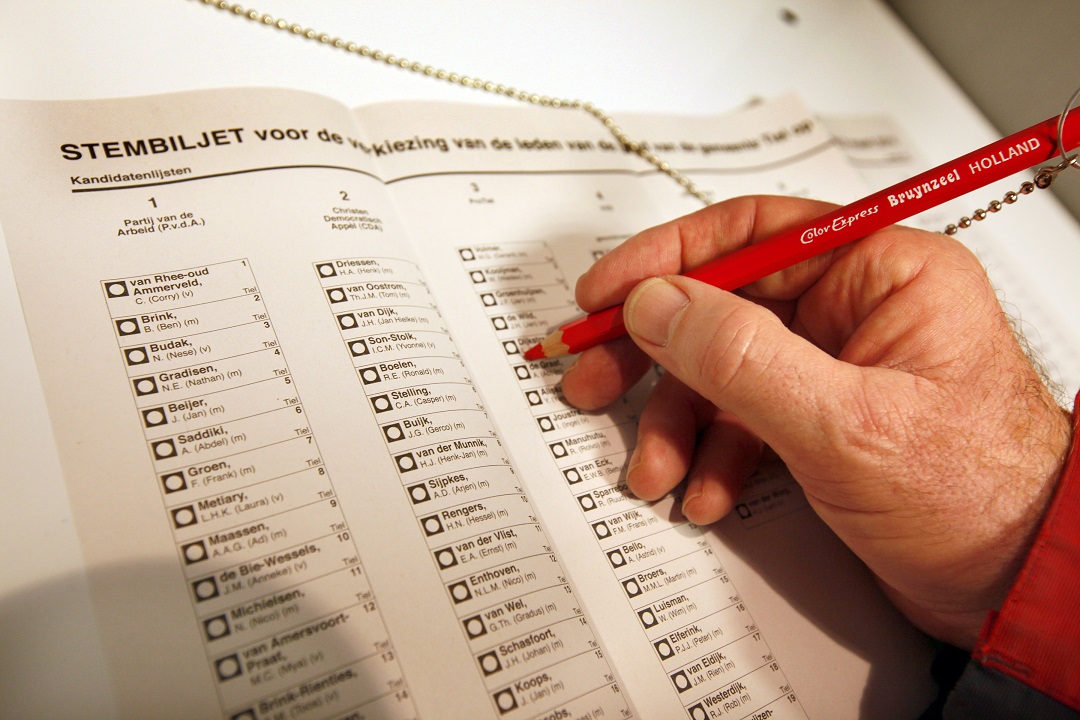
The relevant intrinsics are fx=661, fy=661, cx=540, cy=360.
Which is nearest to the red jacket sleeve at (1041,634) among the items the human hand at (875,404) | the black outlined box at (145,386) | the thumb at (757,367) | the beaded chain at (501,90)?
the human hand at (875,404)

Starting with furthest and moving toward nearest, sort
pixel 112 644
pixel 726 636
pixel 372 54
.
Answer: pixel 372 54
pixel 726 636
pixel 112 644

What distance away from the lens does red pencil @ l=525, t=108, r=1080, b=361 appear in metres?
0.40

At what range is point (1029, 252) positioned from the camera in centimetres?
71

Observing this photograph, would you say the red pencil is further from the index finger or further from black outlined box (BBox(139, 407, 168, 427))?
black outlined box (BBox(139, 407, 168, 427))

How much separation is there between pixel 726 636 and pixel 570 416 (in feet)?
0.55

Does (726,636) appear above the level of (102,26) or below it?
below

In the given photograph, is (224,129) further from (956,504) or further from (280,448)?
(956,504)

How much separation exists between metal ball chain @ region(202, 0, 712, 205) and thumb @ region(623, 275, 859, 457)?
0.25 m

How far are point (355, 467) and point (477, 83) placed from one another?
0.37m

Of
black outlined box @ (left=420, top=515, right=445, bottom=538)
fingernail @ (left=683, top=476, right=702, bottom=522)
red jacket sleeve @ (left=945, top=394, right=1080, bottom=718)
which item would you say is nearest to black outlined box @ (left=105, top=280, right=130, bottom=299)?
black outlined box @ (left=420, top=515, right=445, bottom=538)

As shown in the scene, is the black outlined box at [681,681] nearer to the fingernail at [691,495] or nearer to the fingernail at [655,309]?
the fingernail at [691,495]

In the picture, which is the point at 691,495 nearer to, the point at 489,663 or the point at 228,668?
the point at 489,663

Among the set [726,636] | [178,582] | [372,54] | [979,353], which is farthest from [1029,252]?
[178,582]

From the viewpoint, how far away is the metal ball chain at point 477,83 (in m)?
0.53
